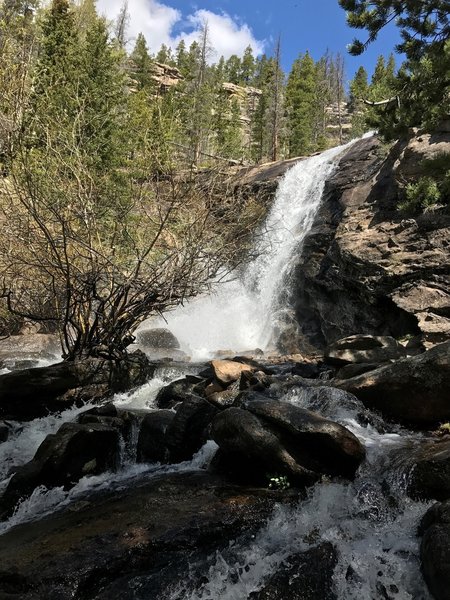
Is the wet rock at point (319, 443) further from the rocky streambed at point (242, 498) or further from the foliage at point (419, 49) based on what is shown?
the foliage at point (419, 49)

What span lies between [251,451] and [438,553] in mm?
2233

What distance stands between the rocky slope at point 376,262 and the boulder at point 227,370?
440 centimetres

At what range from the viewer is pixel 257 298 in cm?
1867

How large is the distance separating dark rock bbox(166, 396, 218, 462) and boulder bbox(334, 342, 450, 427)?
2.44 meters

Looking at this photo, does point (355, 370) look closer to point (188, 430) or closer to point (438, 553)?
point (188, 430)

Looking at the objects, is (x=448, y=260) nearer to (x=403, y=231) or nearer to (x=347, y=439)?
(x=403, y=231)

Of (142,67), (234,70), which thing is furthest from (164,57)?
(142,67)

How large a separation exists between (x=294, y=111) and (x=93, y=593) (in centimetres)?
4141

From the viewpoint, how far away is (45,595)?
3504 mm

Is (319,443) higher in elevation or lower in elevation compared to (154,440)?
higher

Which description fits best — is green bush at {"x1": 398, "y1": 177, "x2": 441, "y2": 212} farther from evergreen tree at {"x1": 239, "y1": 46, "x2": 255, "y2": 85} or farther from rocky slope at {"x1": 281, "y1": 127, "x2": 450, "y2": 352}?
evergreen tree at {"x1": 239, "y1": 46, "x2": 255, "y2": 85}

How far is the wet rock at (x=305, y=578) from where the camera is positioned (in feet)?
11.7

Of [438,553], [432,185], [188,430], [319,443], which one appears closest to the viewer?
[438,553]

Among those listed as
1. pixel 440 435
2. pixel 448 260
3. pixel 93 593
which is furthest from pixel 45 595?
pixel 448 260
